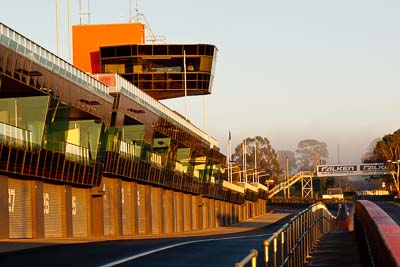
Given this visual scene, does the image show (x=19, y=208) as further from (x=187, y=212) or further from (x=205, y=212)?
(x=205, y=212)

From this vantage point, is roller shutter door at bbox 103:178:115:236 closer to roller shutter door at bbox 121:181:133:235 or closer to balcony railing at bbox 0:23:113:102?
roller shutter door at bbox 121:181:133:235

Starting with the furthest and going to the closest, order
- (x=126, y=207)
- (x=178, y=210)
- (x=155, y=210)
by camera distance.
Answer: (x=178, y=210) < (x=155, y=210) < (x=126, y=207)

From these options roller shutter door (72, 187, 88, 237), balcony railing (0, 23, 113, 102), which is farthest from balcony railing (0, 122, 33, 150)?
roller shutter door (72, 187, 88, 237)

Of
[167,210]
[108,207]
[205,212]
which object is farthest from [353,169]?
[108,207]

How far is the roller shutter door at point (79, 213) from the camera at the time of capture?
55.2 m

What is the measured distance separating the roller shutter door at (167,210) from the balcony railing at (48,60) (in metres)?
20.5

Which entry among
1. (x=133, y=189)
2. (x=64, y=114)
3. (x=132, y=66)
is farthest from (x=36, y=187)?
(x=132, y=66)

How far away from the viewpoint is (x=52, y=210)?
51312mm

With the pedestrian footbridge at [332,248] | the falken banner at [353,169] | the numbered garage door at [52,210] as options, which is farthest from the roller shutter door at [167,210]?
the falken banner at [353,169]

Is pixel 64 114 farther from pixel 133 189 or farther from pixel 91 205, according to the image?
pixel 133 189

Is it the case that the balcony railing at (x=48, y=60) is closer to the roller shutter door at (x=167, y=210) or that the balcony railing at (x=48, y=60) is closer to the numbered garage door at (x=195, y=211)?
the roller shutter door at (x=167, y=210)

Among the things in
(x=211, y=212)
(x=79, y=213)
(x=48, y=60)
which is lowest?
(x=211, y=212)

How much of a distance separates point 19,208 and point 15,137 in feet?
12.5

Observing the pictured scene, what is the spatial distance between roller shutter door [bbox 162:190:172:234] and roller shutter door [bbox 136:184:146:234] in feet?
20.5
